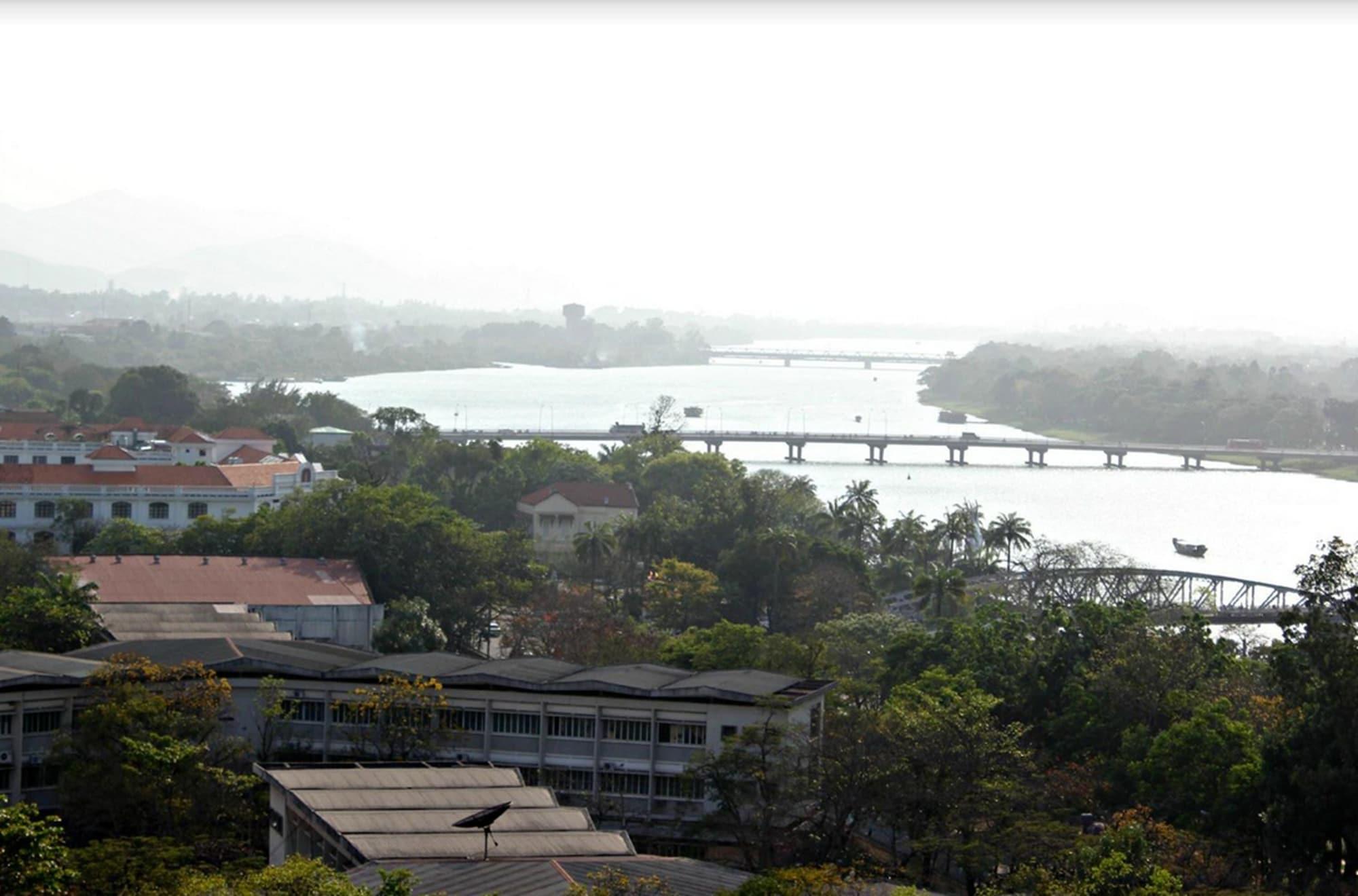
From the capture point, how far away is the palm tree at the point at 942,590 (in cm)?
3597

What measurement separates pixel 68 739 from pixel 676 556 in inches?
835

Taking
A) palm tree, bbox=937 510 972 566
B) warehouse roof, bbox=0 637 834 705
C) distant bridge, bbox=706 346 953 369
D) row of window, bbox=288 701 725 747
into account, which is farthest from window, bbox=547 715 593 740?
distant bridge, bbox=706 346 953 369

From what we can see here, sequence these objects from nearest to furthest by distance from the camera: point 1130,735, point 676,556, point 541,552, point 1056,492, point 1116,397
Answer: point 1130,735 → point 676,556 → point 541,552 → point 1056,492 → point 1116,397

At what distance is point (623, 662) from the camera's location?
2877cm

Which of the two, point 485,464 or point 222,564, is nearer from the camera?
point 222,564

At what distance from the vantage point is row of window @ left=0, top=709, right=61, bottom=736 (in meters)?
22.2

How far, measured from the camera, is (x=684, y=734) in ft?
76.4

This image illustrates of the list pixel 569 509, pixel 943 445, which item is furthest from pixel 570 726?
pixel 943 445

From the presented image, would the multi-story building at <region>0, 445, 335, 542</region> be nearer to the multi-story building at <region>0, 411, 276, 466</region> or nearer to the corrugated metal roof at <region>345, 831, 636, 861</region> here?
the multi-story building at <region>0, 411, 276, 466</region>

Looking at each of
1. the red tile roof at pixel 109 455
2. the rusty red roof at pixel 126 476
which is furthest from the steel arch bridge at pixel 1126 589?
the red tile roof at pixel 109 455

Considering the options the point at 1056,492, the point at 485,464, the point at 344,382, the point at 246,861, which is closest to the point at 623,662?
the point at 246,861

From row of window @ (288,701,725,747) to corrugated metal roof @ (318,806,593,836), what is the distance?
4079 mm

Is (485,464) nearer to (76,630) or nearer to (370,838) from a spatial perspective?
(76,630)

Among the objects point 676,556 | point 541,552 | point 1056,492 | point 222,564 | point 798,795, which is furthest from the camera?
point 1056,492
